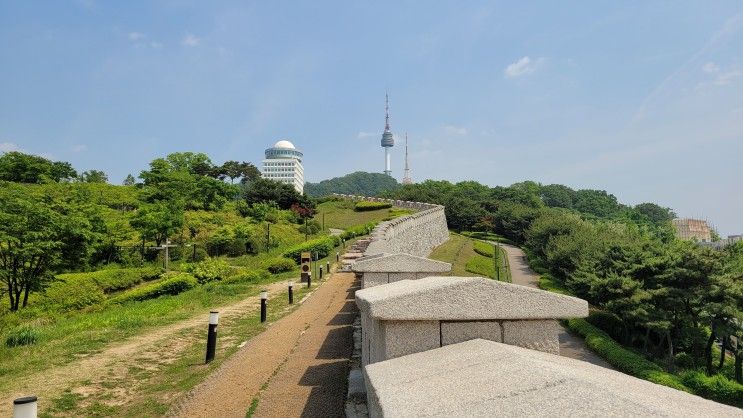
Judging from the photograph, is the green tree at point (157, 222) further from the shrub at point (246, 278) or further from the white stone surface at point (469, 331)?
the white stone surface at point (469, 331)

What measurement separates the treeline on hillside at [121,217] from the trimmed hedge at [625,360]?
21.1 metres

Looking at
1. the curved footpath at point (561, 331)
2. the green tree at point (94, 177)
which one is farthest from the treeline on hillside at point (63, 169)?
the curved footpath at point (561, 331)

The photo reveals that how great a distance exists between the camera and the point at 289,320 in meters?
10.9

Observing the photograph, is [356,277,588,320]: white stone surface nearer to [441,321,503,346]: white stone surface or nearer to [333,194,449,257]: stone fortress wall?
[441,321,503,346]: white stone surface

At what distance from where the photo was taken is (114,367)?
746cm

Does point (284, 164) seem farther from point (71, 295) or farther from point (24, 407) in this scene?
point (24, 407)

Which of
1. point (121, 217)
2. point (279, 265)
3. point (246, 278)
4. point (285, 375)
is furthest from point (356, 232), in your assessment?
point (285, 375)

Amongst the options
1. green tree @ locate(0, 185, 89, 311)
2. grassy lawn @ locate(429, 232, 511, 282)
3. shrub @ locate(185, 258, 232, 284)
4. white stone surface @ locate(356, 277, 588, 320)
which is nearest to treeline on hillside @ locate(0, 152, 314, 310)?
green tree @ locate(0, 185, 89, 311)

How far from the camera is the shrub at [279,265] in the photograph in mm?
22828

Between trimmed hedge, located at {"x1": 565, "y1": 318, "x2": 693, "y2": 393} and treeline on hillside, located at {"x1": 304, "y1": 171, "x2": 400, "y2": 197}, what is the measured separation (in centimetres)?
16048

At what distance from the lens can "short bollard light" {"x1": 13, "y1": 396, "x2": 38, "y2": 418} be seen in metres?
3.49

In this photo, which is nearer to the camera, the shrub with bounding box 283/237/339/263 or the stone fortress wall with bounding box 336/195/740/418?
the stone fortress wall with bounding box 336/195/740/418

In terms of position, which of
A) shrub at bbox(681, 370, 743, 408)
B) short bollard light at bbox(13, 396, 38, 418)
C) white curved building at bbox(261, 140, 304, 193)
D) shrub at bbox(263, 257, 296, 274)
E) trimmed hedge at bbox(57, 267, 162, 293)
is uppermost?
white curved building at bbox(261, 140, 304, 193)

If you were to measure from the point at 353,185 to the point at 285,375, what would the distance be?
183338 mm
